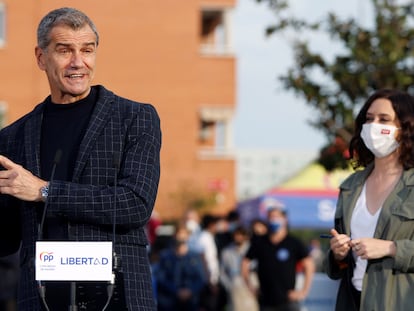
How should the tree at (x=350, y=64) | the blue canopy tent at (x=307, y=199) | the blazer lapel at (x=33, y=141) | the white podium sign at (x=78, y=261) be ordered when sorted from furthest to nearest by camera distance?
1. the blue canopy tent at (x=307, y=199)
2. the tree at (x=350, y=64)
3. the blazer lapel at (x=33, y=141)
4. the white podium sign at (x=78, y=261)

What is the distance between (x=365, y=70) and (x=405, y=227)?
7.86m

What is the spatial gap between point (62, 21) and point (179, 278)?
39.7 feet

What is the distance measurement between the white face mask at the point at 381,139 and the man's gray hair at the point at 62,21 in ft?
6.63

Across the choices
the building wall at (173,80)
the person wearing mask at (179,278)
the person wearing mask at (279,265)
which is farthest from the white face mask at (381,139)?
the building wall at (173,80)

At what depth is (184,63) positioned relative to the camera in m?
42.1

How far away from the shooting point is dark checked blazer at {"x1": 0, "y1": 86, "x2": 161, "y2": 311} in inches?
184

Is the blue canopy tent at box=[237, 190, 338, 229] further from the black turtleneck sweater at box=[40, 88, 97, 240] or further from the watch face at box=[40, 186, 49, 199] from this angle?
the watch face at box=[40, 186, 49, 199]

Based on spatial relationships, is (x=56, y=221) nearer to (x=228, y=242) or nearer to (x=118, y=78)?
(x=228, y=242)

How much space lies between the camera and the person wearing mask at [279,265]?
15.2m

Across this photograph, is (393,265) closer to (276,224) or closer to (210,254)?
(276,224)

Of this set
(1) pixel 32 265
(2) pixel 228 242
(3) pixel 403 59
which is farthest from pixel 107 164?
Answer: (2) pixel 228 242

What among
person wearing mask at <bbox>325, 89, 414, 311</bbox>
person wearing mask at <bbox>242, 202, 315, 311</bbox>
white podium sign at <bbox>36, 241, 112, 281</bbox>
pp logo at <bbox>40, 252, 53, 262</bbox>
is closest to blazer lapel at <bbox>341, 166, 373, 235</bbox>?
person wearing mask at <bbox>325, 89, 414, 311</bbox>

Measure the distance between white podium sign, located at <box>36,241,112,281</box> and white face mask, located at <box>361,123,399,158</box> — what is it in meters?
2.32

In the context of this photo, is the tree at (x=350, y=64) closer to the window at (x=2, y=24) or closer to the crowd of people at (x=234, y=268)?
the crowd of people at (x=234, y=268)
